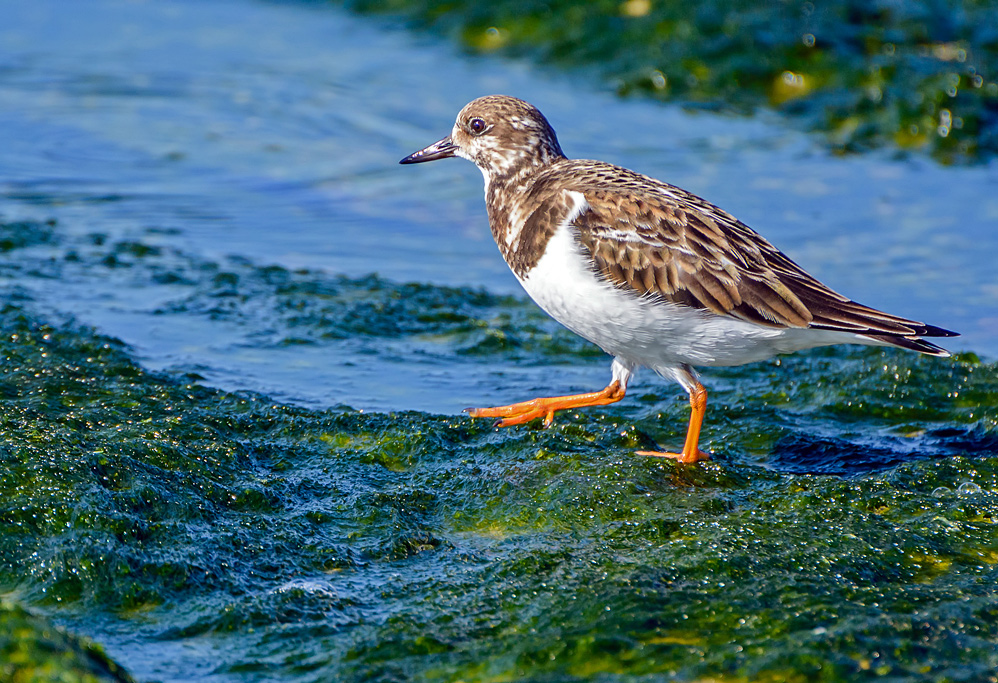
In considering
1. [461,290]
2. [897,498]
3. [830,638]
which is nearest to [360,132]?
[461,290]

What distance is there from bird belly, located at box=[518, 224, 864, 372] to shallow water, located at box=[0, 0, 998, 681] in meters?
0.48

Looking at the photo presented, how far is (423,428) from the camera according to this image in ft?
15.4

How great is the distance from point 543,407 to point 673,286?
0.93m

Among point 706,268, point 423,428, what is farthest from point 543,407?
point 706,268

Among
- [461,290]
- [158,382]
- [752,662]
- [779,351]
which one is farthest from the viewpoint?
[461,290]

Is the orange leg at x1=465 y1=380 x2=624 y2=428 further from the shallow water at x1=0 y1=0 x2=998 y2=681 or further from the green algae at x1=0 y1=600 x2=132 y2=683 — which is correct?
the green algae at x1=0 y1=600 x2=132 y2=683

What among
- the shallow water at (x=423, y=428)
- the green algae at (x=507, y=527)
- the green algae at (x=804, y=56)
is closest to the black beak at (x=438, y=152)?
the shallow water at (x=423, y=428)

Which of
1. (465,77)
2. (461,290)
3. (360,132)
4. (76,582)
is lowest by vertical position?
(76,582)

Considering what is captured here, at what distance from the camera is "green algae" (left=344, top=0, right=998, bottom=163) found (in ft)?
31.4

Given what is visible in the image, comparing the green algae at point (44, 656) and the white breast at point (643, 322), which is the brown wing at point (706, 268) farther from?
the green algae at point (44, 656)

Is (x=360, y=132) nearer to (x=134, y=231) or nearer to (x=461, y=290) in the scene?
(x=134, y=231)

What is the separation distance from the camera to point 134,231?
24.9 feet

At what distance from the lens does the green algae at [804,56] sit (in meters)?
9.57

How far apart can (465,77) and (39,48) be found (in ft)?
14.0
